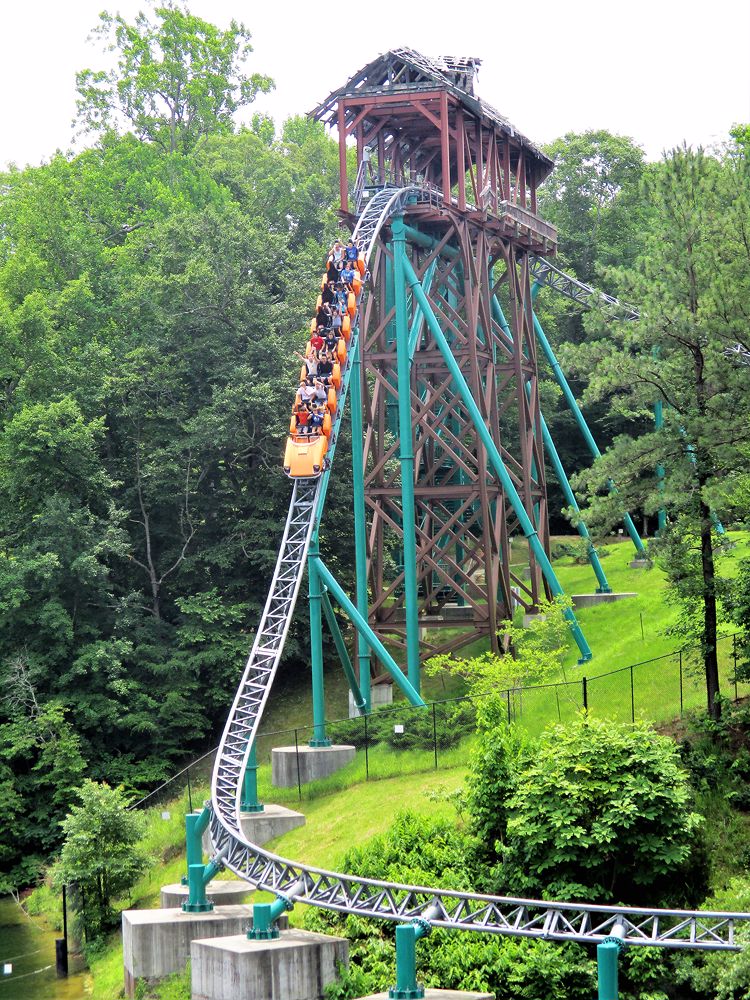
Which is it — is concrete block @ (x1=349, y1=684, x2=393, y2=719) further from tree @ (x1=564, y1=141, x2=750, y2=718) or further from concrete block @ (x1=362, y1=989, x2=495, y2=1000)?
concrete block @ (x1=362, y1=989, x2=495, y2=1000)

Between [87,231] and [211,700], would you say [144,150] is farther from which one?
[211,700]

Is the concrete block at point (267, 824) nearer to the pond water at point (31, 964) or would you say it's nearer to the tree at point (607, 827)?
the pond water at point (31, 964)

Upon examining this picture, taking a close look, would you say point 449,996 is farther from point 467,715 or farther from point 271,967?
point 467,715

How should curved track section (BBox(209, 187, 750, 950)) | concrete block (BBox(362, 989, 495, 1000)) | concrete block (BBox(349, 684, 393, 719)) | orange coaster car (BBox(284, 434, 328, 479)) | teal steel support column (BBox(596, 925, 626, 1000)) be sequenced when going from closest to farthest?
teal steel support column (BBox(596, 925, 626, 1000)) → curved track section (BBox(209, 187, 750, 950)) → concrete block (BBox(362, 989, 495, 1000)) → orange coaster car (BBox(284, 434, 328, 479)) → concrete block (BBox(349, 684, 393, 719))

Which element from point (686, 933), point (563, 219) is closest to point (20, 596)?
point (686, 933)

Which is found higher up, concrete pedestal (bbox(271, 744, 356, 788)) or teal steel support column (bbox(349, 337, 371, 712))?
teal steel support column (bbox(349, 337, 371, 712))

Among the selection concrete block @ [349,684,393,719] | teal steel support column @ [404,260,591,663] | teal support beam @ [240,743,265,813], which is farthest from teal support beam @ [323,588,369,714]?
teal steel support column @ [404,260,591,663]

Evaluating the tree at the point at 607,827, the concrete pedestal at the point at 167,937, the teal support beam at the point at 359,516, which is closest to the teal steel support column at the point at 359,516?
the teal support beam at the point at 359,516
